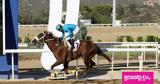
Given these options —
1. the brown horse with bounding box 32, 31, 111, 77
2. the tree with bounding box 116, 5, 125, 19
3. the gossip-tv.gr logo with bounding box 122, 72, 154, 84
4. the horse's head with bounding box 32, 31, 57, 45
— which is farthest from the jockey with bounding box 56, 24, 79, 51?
the tree with bounding box 116, 5, 125, 19

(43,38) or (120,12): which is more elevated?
(43,38)

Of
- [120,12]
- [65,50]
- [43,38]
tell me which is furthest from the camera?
[120,12]

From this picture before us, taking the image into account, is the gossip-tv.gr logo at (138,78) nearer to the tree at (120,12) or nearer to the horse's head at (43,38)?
Result: the horse's head at (43,38)

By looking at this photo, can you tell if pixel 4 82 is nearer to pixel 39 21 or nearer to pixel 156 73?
pixel 156 73

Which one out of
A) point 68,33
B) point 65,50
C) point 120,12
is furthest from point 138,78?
point 120,12

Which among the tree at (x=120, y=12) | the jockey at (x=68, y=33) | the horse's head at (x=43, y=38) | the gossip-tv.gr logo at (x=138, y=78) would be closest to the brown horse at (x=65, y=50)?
the horse's head at (x=43, y=38)

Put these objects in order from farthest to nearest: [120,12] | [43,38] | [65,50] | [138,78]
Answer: [120,12] → [65,50] → [43,38] → [138,78]

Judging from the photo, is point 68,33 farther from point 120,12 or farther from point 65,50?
point 120,12

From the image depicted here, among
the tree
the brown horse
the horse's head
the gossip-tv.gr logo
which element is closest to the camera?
the gossip-tv.gr logo

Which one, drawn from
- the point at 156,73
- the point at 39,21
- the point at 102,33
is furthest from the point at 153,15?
the point at 156,73

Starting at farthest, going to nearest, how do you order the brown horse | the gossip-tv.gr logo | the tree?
the tree → the brown horse → the gossip-tv.gr logo

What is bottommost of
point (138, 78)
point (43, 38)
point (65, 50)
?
point (138, 78)

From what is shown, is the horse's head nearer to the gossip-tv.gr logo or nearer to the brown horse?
the brown horse

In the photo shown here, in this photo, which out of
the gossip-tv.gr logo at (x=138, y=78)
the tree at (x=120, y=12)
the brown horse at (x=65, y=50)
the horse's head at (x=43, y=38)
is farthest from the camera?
the tree at (x=120, y=12)
